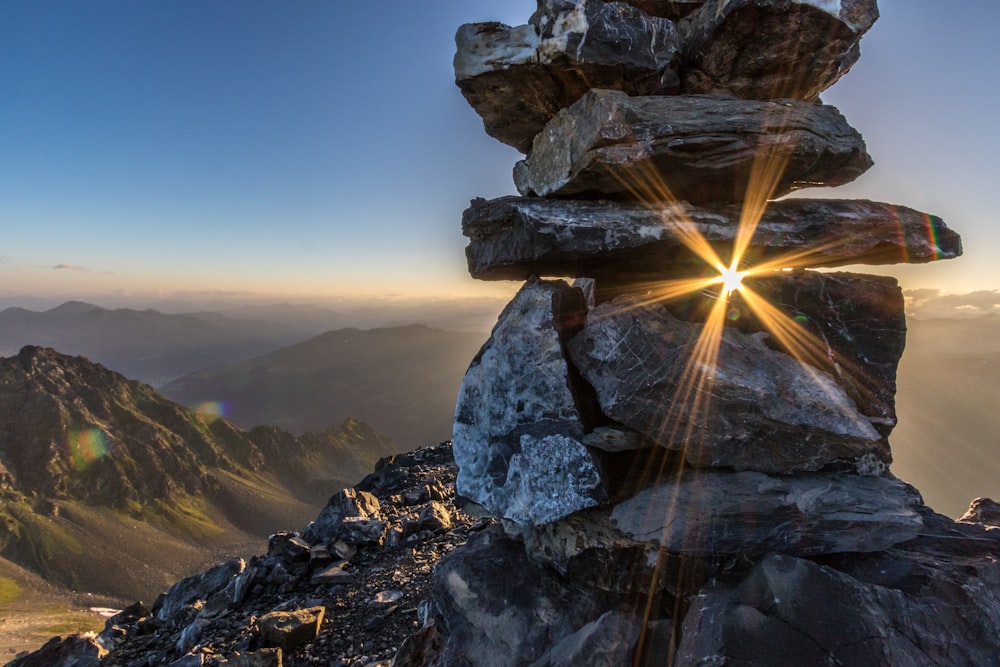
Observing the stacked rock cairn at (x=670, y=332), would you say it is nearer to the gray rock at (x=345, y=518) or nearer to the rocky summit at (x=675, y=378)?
the rocky summit at (x=675, y=378)

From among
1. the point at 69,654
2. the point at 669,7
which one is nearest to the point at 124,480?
the point at 69,654

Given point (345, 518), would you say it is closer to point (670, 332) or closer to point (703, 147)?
point (670, 332)

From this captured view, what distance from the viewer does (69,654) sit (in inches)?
620

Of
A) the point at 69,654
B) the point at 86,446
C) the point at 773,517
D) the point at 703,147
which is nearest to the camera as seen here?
the point at 773,517

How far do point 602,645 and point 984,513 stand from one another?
13592 mm

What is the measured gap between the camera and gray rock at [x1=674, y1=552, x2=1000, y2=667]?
6250 millimetres

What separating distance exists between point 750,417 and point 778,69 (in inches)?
324

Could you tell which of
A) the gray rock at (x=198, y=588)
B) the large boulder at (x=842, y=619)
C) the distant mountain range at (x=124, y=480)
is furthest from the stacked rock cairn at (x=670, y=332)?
the distant mountain range at (x=124, y=480)

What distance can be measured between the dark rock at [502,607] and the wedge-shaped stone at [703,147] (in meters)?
8.67

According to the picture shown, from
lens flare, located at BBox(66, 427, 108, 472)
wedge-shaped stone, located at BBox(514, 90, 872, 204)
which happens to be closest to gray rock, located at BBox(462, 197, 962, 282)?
wedge-shaped stone, located at BBox(514, 90, 872, 204)

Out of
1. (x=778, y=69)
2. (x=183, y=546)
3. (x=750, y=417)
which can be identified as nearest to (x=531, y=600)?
(x=750, y=417)

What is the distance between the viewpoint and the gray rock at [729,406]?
888cm

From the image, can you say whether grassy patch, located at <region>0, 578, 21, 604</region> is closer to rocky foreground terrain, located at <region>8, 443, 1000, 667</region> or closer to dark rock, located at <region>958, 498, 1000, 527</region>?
rocky foreground terrain, located at <region>8, 443, 1000, 667</region>

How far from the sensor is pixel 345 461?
19488cm
